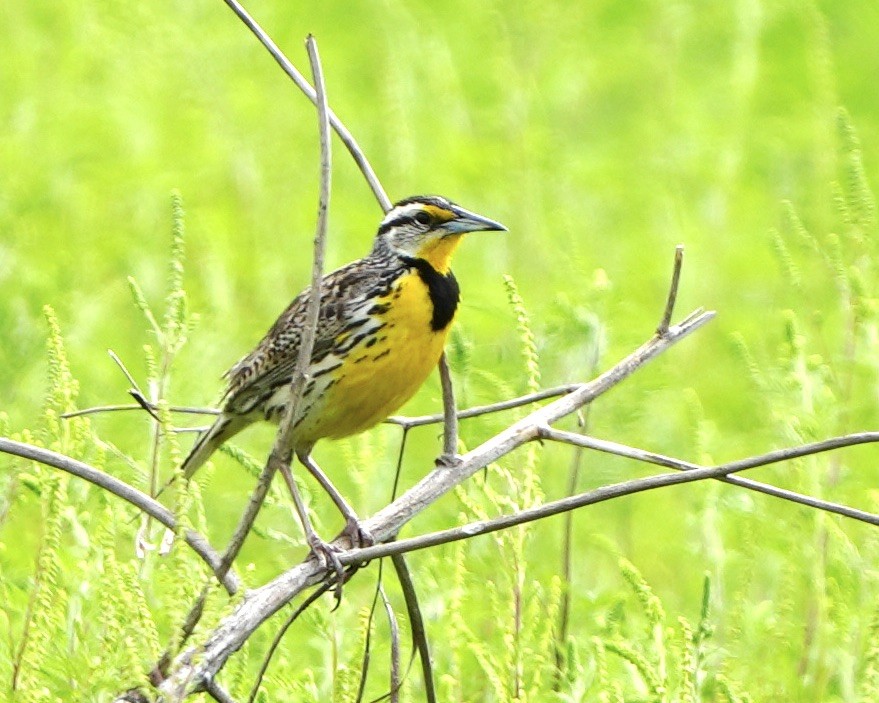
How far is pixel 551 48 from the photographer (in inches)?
301

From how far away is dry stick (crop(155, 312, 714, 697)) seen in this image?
7.07ft

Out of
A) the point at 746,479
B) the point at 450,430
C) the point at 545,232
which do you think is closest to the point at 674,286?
the point at 746,479

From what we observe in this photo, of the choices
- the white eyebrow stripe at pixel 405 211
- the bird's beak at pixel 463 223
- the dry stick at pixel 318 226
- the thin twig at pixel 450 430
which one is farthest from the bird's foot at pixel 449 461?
the white eyebrow stripe at pixel 405 211

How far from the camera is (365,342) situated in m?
3.34

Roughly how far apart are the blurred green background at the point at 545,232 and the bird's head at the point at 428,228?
0.74 ft

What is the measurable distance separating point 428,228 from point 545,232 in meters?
3.01

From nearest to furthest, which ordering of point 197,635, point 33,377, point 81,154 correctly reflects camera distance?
1. point 197,635
2. point 33,377
3. point 81,154

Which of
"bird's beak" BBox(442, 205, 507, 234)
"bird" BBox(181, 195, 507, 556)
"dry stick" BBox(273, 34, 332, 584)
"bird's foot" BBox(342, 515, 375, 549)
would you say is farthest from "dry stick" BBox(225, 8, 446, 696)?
"bird's beak" BBox(442, 205, 507, 234)

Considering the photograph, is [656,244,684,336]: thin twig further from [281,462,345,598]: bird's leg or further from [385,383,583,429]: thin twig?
[281,462,345,598]: bird's leg

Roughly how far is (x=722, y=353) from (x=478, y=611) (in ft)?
10.7

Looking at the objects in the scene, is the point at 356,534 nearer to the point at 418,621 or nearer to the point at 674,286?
the point at 418,621

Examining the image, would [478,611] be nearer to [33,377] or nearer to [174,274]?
[174,274]

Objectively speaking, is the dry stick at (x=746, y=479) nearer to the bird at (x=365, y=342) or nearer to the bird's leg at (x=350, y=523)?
the bird's leg at (x=350, y=523)

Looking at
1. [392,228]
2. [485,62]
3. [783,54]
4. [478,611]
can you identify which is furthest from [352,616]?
[783,54]
